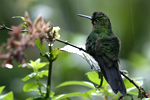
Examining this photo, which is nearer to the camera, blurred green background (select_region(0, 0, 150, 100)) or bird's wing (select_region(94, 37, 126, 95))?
bird's wing (select_region(94, 37, 126, 95))

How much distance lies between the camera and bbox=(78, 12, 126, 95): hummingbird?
1554mm

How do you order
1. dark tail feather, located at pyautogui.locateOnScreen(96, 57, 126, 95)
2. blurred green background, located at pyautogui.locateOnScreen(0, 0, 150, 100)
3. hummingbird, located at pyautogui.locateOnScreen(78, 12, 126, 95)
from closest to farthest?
1. dark tail feather, located at pyautogui.locateOnScreen(96, 57, 126, 95)
2. hummingbird, located at pyautogui.locateOnScreen(78, 12, 126, 95)
3. blurred green background, located at pyautogui.locateOnScreen(0, 0, 150, 100)

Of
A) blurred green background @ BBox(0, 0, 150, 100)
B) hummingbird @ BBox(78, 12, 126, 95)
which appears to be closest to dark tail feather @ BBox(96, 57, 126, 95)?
hummingbird @ BBox(78, 12, 126, 95)

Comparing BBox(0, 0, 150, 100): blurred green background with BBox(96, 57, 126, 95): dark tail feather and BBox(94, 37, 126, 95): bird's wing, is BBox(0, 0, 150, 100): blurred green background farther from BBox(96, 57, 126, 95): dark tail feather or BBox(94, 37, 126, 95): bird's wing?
BBox(96, 57, 126, 95): dark tail feather

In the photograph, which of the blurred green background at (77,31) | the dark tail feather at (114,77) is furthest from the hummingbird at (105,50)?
the blurred green background at (77,31)

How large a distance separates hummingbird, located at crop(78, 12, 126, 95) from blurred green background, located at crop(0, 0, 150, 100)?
5.05ft

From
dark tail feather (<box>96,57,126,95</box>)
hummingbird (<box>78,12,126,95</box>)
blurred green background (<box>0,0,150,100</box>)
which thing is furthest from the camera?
blurred green background (<box>0,0,150,100</box>)

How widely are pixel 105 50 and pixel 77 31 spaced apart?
314 centimetres

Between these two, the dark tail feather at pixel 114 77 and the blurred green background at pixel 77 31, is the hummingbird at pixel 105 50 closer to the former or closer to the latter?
the dark tail feather at pixel 114 77

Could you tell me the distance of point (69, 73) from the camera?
379 cm

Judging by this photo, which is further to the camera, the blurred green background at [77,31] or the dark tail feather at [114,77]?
the blurred green background at [77,31]

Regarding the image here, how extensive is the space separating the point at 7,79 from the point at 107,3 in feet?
10.2

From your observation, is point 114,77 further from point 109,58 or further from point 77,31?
point 77,31

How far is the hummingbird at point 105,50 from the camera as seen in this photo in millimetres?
1554
